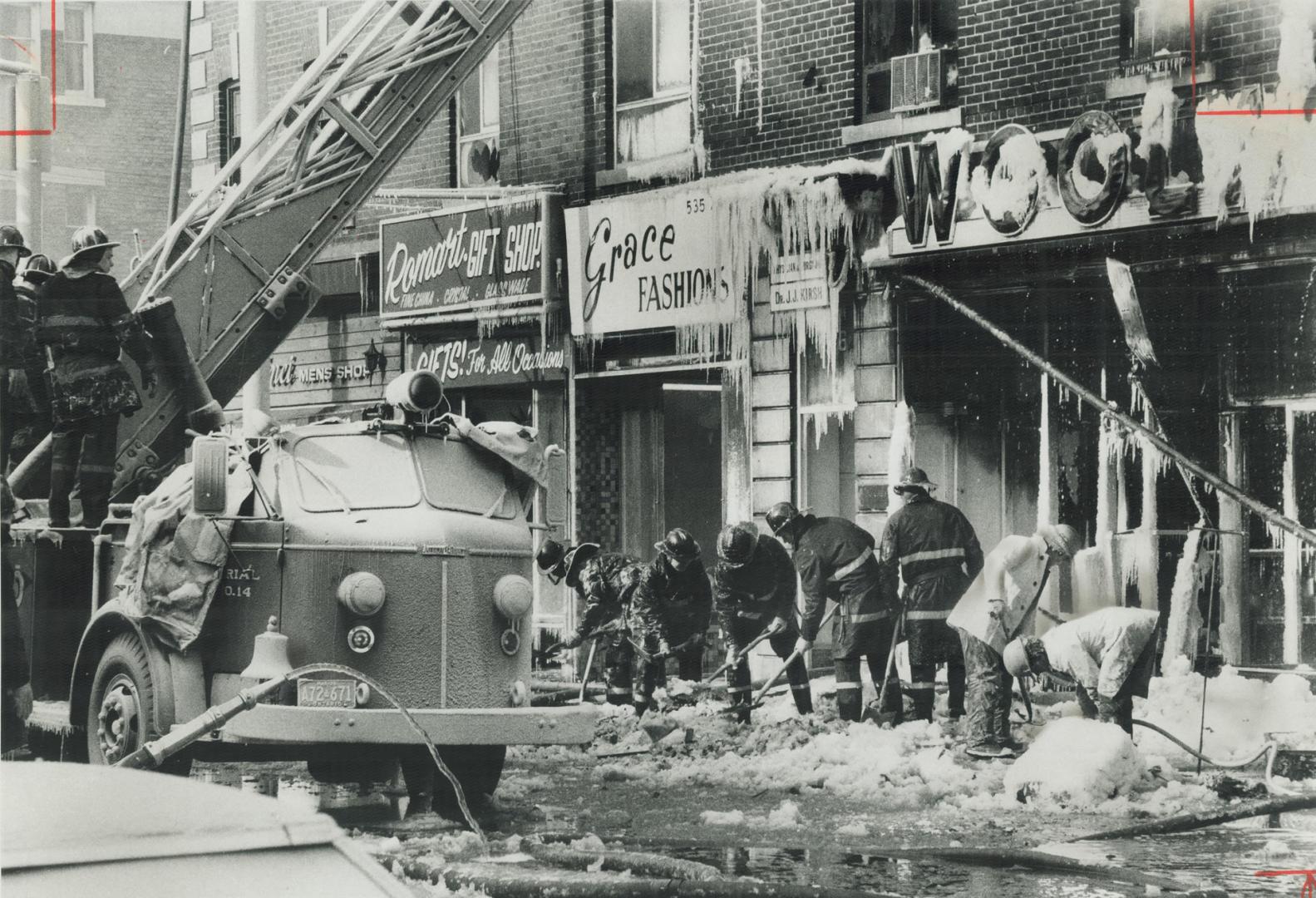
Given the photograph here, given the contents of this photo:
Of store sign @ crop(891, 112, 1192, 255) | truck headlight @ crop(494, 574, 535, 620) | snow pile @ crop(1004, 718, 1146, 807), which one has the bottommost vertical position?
snow pile @ crop(1004, 718, 1146, 807)

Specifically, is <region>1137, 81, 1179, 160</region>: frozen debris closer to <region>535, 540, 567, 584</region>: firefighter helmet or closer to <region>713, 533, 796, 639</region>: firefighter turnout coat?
<region>713, 533, 796, 639</region>: firefighter turnout coat

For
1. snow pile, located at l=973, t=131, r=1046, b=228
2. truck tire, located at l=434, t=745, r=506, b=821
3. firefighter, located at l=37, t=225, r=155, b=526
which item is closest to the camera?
truck tire, located at l=434, t=745, r=506, b=821

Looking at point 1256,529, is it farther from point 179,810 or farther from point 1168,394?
point 179,810

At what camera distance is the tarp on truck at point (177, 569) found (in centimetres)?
804

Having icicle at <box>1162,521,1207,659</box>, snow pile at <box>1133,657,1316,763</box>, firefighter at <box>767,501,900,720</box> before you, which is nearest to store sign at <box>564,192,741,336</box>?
firefighter at <box>767,501,900,720</box>

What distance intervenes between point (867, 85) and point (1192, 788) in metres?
6.29

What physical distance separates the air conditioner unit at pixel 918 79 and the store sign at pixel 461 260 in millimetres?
3934

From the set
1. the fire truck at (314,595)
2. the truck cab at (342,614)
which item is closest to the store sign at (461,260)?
the fire truck at (314,595)

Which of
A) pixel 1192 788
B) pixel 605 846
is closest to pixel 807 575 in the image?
pixel 1192 788

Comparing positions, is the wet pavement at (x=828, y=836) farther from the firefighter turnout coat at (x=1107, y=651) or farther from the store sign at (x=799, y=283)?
the store sign at (x=799, y=283)

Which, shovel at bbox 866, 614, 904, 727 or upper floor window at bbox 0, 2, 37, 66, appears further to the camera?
shovel at bbox 866, 614, 904, 727

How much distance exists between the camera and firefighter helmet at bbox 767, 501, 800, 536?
40.4 feet

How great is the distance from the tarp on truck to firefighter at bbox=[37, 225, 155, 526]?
99 cm

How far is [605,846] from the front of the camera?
7852 mm
